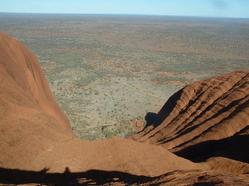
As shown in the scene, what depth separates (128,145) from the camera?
21.5m

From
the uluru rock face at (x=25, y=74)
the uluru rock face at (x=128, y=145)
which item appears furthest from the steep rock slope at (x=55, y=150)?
the uluru rock face at (x=25, y=74)

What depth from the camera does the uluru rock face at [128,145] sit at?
17.2 meters

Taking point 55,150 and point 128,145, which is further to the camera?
point 128,145

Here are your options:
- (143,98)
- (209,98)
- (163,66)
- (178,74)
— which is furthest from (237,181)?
(163,66)

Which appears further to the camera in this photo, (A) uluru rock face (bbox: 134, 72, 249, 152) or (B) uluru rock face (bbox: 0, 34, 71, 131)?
(B) uluru rock face (bbox: 0, 34, 71, 131)

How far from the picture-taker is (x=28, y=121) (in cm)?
2206

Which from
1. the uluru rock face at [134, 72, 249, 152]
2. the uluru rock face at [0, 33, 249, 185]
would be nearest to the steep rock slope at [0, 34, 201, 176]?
the uluru rock face at [0, 33, 249, 185]

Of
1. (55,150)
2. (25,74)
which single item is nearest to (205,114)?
(55,150)

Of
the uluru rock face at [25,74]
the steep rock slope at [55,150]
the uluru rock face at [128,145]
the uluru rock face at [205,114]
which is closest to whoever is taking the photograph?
the uluru rock face at [128,145]

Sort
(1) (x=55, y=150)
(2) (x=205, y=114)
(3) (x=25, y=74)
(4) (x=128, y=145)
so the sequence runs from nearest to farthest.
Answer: (1) (x=55, y=150) → (4) (x=128, y=145) → (2) (x=205, y=114) → (3) (x=25, y=74)

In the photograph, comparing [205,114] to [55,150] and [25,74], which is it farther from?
[25,74]

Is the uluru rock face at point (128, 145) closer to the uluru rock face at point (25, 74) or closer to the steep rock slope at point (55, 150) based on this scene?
the steep rock slope at point (55, 150)

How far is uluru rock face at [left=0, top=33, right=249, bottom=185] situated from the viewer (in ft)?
56.5

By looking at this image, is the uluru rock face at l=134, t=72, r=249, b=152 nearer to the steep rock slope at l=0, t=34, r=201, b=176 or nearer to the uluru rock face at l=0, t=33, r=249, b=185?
the uluru rock face at l=0, t=33, r=249, b=185
